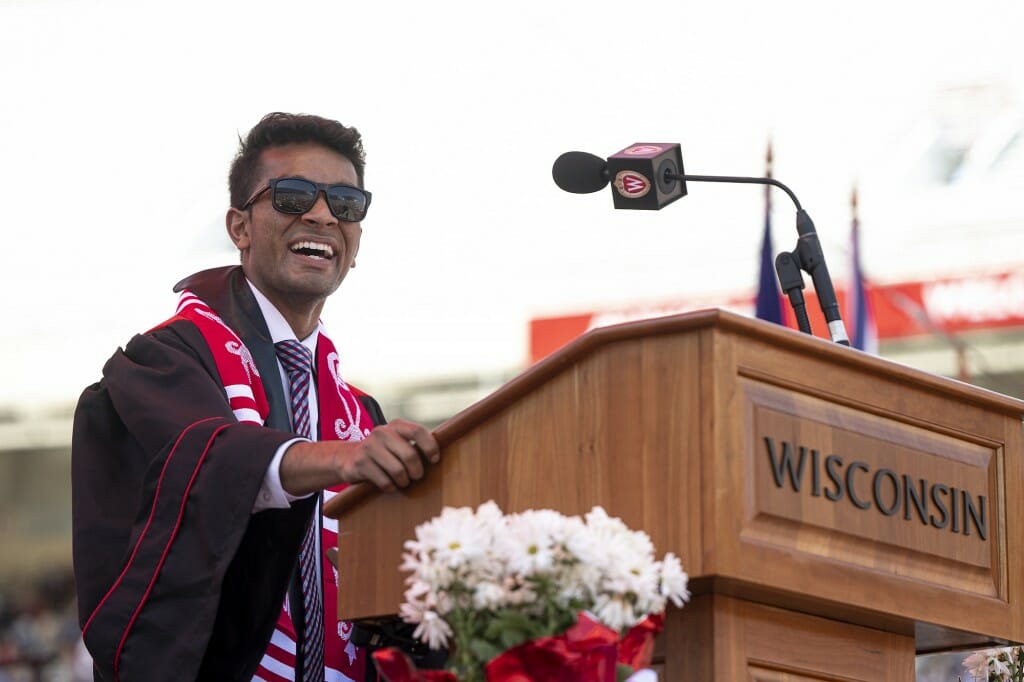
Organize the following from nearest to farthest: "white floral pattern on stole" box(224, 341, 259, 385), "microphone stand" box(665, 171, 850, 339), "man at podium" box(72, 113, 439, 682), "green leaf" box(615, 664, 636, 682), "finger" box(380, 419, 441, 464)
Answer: "green leaf" box(615, 664, 636, 682), "finger" box(380, 419, 441, 464), "man at podium" box(72, 113, 439, 682), "microphone stand" box(665, 171, 850, 339), "white floral pattern on stole" box(224, 341, 259, 385)

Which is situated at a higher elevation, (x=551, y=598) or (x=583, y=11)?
(x=583, y=11)

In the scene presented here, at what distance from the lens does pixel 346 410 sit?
13.6 ft

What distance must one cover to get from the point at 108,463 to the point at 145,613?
19.8 inches

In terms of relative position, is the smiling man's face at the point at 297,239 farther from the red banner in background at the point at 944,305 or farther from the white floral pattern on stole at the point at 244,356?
the red banner in background at the point at 944,305

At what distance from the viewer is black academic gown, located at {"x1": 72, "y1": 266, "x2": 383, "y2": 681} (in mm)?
3197

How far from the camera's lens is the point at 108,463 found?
12.0 ft

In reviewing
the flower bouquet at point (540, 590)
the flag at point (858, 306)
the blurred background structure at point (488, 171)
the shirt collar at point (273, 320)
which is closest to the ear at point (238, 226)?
the shirt collar at point (273, 320)

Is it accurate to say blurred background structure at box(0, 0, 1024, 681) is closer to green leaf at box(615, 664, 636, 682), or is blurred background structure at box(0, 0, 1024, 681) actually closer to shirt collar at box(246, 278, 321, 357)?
shirt collar at box(246, 278, 321, 357)

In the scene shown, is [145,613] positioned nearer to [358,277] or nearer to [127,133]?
[358,277]

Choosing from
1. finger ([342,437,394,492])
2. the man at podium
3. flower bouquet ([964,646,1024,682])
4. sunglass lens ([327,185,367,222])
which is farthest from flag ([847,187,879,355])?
finger ([342,437,394,492])

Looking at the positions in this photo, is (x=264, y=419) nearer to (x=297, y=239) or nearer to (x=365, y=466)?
(x=297, y=239)

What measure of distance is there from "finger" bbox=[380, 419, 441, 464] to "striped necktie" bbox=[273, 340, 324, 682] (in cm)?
70

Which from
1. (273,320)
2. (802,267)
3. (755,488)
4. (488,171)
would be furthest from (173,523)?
(488,171)

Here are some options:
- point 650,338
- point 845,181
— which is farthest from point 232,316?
point 845,181
